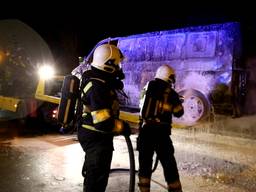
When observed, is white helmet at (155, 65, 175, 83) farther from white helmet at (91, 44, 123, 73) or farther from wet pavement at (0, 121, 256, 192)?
wet pavement at (0, 121, 256, 192)

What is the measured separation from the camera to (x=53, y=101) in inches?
367

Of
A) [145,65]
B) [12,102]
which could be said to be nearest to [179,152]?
[145,65]

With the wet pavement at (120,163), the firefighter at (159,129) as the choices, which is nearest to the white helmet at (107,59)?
the firefighter at (159,129)

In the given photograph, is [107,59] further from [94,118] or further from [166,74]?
[166,74]

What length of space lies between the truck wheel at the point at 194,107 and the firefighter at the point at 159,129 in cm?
380

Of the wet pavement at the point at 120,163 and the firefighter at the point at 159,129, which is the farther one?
the wet pavement at the point at 120,163

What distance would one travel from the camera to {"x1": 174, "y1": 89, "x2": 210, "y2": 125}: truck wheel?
311 inches

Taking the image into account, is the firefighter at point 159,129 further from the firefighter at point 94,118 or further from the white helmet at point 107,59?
the white helmet at point 107,59

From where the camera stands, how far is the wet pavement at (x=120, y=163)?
15.5 ft

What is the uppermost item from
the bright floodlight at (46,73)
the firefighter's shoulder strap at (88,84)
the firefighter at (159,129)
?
the bright floodlight at (46,73)

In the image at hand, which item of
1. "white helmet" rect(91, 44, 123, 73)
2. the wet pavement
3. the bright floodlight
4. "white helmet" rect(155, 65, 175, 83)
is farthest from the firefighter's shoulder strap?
A: the bright floodlight

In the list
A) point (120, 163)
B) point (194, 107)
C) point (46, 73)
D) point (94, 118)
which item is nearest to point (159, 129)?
point (94, 118)

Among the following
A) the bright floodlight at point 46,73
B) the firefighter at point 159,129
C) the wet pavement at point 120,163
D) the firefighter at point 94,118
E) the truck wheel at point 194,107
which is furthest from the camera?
the bright floodlight at point 46,73

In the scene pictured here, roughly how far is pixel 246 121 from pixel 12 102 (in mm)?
6389
